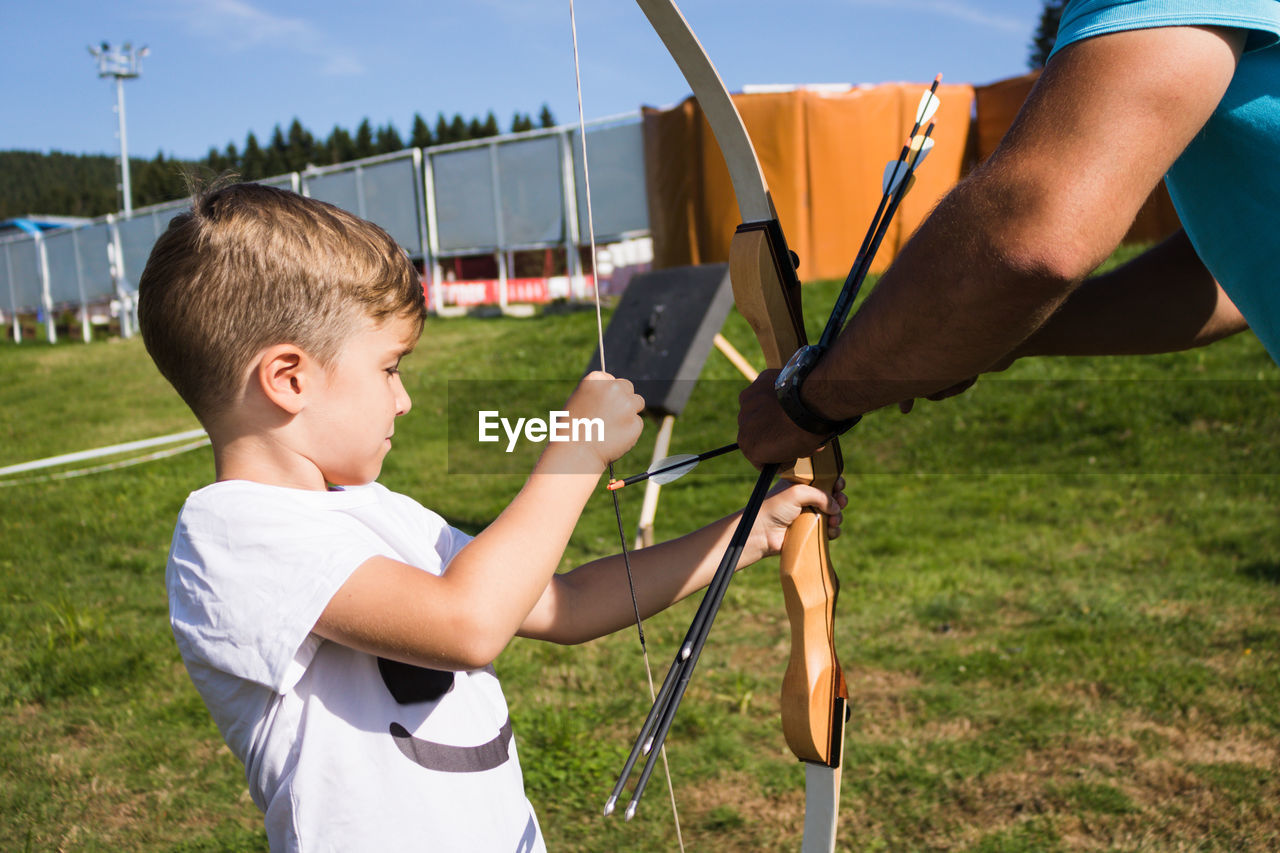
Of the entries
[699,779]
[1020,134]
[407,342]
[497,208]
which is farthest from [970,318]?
[497,208]

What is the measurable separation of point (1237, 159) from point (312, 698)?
1.27 metres

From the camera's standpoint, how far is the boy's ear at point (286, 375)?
42.4 inches

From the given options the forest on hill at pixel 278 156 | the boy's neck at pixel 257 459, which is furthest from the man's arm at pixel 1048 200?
the forest on hill at pixel 278 156

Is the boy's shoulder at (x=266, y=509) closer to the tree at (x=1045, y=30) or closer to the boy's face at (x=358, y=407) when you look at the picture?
the boy's face at (x=358, y=407)

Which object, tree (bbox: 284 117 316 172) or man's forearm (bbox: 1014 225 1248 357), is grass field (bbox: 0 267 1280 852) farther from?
tree (bbox: 284 117 316 172)

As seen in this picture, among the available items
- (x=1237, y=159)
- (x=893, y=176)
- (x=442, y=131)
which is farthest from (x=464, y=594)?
(x=442, y=131)

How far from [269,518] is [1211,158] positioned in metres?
1.22

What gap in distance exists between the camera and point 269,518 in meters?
1.03

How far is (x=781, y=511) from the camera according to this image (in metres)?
1.55

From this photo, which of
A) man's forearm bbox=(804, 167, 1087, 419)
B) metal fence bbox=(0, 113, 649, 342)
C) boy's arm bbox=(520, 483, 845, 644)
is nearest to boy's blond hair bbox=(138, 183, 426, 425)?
boy's arm bbox=(520, 483, 845, 644)

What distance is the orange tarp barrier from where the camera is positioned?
9422 millimetres

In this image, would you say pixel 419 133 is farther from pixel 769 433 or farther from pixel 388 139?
pixel 769 433

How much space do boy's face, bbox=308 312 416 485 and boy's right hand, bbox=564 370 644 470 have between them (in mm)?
207

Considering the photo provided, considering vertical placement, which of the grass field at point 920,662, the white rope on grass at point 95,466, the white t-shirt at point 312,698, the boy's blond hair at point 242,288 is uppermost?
the boy's blond hair at point 242,288
